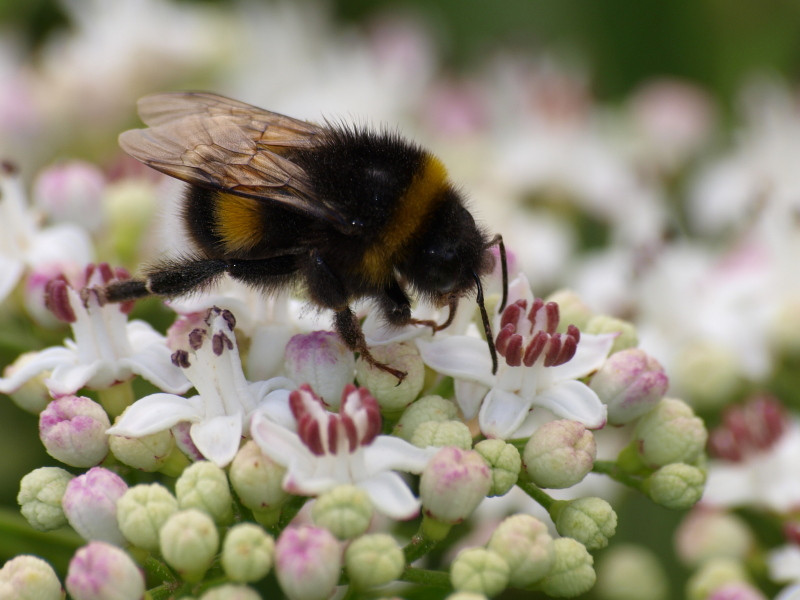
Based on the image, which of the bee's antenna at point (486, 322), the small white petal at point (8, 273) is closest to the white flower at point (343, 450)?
the bee's antenna at point (486, 322)

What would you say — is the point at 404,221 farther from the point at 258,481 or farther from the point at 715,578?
the point at 715,578

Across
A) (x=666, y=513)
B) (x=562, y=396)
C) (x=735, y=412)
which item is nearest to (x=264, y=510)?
(x=562, y=396)

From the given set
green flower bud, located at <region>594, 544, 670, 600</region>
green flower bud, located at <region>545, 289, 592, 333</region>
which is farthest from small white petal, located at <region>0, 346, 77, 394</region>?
green flower bud, located at <region>594, 544, 670, 600</region>

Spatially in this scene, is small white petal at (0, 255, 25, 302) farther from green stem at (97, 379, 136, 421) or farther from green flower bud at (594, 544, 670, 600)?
green flower bud at (594, 544, 670, 600)

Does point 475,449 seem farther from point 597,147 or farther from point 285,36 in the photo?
point 285,36

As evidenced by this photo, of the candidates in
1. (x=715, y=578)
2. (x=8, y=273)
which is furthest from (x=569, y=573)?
(x=8, y=273)

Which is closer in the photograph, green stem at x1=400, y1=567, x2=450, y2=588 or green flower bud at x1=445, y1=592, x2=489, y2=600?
green flower bud at x1=445, y1=592, x2=489, y2=600

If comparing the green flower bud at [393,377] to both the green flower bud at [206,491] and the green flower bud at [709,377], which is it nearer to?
the green flower bud at [206,491]
